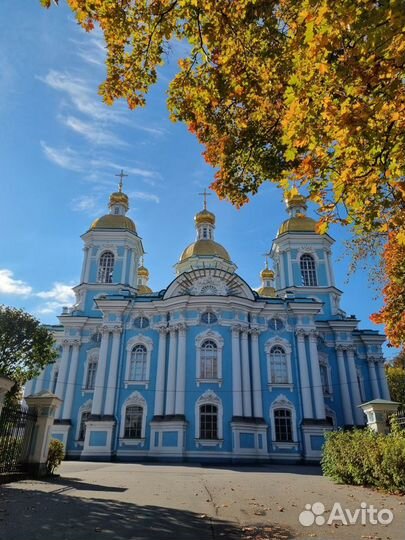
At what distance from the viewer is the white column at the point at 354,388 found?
26875mm

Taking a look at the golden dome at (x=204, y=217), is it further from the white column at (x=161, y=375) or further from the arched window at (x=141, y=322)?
the white column at (x=161, y=375)

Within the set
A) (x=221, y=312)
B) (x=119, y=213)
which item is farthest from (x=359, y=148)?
(x=119, y=213)

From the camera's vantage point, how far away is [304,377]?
2542 centimetres

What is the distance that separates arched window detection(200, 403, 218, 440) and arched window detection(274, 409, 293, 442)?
369 centimetres

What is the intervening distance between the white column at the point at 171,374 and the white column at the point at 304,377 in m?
7.81

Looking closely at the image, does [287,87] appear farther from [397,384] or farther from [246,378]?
[397,384]

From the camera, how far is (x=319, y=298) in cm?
3066

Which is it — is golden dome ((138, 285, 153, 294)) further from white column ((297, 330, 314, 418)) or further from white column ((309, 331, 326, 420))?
white column ((309, 331, 326, 420))

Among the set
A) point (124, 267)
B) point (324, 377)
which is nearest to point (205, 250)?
point (124, 267)

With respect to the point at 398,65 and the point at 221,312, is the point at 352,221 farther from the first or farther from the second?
the point at 221,312

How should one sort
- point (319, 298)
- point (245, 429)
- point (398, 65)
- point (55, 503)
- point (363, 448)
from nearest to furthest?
1. point (398, 65)
2. point (55, 503)
3. point (363, 448)
4. point (245, 429)
5. point (319, 298)

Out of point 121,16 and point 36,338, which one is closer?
point 121,16

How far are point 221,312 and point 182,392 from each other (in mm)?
5435

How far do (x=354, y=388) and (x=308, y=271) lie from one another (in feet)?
30.0
